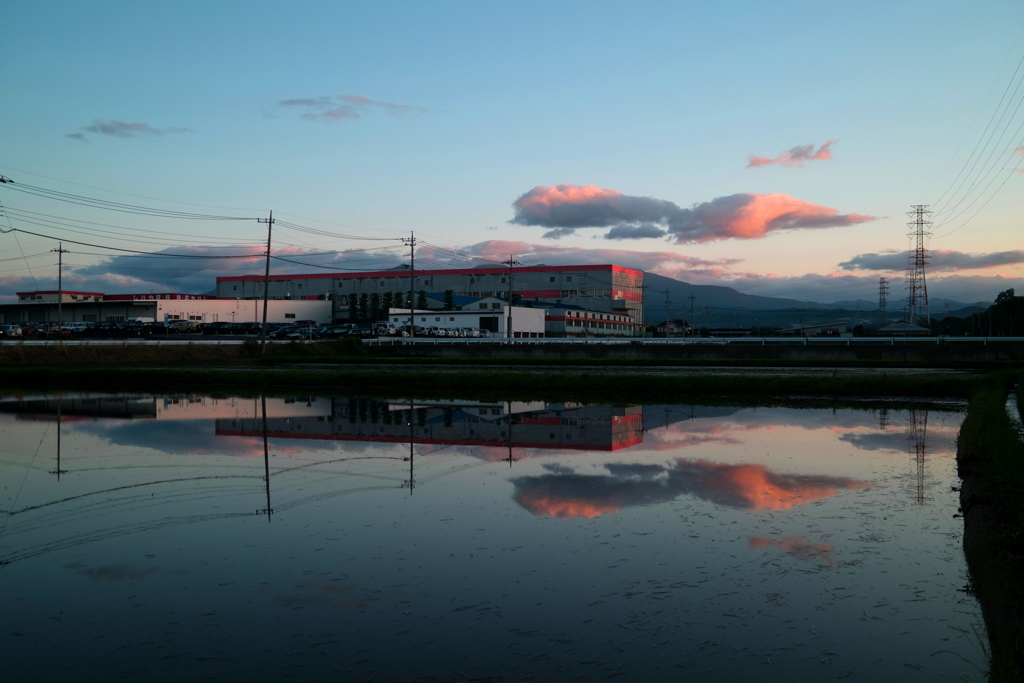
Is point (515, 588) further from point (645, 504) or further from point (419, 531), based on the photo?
point (645, 504)

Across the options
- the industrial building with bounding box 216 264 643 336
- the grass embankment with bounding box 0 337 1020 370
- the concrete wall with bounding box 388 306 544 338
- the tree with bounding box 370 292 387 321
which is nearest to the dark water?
the grass embankment with bounding box 0 337 1020 370

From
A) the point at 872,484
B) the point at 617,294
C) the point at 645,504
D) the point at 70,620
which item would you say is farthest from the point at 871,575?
the point at 617,294

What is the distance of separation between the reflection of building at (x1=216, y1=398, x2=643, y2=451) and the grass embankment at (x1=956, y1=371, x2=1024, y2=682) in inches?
237

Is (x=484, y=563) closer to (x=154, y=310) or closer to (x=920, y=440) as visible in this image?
(x=920, y=440)

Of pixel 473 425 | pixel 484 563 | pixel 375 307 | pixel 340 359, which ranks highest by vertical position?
pixel 375 307

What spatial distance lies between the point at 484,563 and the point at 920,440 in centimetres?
1195

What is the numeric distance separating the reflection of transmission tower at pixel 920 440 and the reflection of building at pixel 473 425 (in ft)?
16.7

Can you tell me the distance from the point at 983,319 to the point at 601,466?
101 metres

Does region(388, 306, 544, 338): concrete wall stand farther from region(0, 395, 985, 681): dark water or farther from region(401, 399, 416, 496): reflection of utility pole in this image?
region(0, 395, 985, 681): dark water

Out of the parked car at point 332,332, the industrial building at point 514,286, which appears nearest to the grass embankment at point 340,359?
the parked car at point 332,332

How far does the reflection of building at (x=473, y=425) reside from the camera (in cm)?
1561

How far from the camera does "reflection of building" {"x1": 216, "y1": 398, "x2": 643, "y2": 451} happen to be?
615 inches

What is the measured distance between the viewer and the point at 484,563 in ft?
24.1

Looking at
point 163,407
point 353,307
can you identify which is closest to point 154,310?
point 353,307
